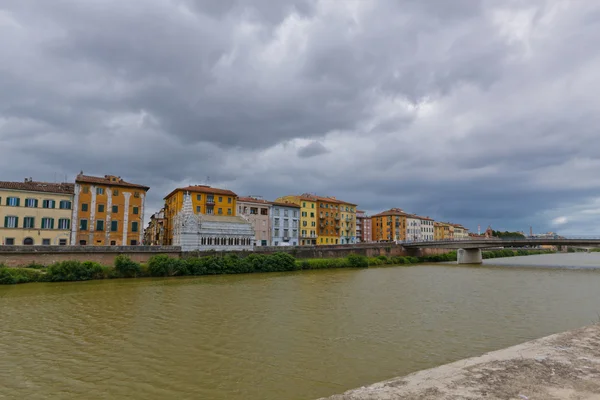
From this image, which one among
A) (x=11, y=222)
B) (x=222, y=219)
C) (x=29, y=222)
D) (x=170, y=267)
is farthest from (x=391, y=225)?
(x=11, y=222)

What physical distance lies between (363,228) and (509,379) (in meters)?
118

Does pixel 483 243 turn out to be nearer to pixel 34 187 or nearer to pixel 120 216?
pixel 120 216

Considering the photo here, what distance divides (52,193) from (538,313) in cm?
5673

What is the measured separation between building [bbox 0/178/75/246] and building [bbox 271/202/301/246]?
39.5m

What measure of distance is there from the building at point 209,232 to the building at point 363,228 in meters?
66.7

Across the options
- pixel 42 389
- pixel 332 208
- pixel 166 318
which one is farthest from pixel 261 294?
pixel 332 208

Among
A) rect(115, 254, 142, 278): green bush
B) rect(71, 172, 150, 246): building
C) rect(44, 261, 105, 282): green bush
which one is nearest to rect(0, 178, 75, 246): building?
rect(71, 172, 150, 246): building

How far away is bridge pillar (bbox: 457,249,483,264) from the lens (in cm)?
8069

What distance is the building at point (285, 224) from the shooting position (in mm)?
81875

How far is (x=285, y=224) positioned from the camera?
8425 cm

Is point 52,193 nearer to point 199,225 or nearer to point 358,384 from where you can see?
point 199,225

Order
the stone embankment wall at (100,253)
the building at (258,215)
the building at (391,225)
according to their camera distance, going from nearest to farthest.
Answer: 1. the stone embankment wall at (100,253)
2. the building at (258,215)
3. the building at (391,225)

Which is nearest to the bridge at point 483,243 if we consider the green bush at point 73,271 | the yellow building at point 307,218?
the yellow building at point 307,218

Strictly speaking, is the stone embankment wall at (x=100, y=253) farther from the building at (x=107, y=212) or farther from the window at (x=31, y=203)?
the window at (x=31, y=203)
